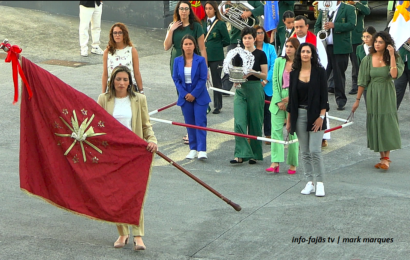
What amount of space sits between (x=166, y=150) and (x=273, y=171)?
1.84 metres

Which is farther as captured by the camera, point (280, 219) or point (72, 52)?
point (72, 52)

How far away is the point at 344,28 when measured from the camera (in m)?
12.8

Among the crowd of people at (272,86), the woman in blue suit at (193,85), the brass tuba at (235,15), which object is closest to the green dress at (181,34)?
the crowd of people at (272,86)

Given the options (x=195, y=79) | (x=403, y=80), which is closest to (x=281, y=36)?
(x=403, y=80)

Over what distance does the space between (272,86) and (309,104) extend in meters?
1.94

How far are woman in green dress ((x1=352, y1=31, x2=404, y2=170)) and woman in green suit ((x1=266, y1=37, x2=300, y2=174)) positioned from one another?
1071 millimetres

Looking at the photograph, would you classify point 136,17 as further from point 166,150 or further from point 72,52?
point 166,150

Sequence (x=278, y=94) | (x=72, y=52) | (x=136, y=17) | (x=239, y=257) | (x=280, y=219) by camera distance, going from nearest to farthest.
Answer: (x=239, y=257)
(x=280, y=219)
(x=278, y=94)
(x=72, y=52)
(x=136, y=17)

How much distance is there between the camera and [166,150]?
409 inches

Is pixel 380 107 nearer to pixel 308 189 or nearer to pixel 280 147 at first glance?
pixel 280 147

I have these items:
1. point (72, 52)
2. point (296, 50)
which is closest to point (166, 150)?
point (296, 50)

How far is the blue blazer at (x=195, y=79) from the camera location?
385 inches

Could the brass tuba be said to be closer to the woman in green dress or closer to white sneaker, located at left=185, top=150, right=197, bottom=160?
white sneaker, located at left=185, top=150, right=197, bottom=160

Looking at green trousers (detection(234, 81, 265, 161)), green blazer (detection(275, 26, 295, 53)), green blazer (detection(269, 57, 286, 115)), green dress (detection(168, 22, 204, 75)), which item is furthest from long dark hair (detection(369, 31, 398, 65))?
green blazer (detection(275, 26, 295, 53))
